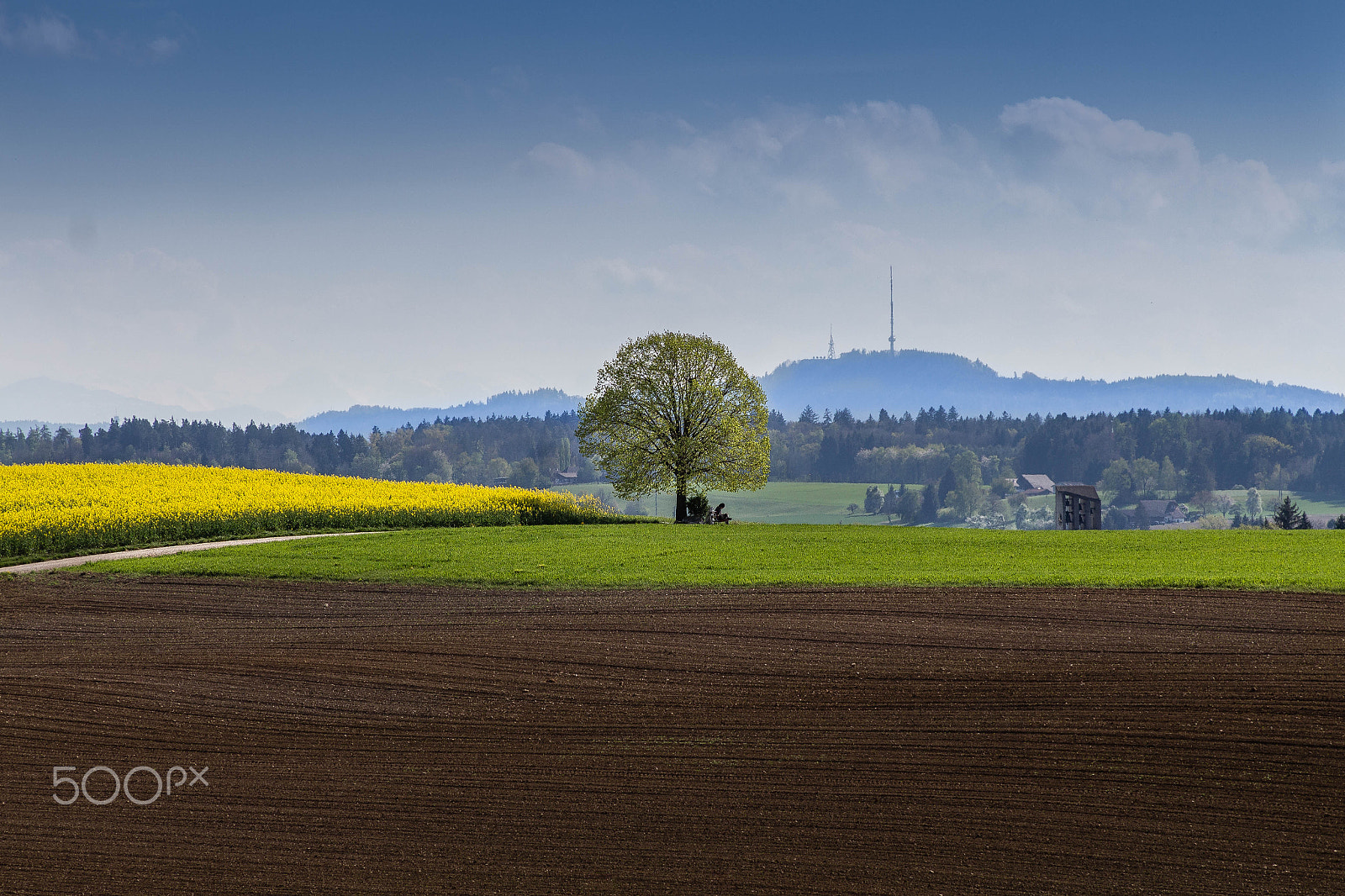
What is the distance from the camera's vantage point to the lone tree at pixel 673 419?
34812 mm

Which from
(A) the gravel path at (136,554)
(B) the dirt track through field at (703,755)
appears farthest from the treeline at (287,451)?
(B) the dirt track through field at (703,755)

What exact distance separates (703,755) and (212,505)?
21552 millimetres

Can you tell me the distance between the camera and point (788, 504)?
7101 inches

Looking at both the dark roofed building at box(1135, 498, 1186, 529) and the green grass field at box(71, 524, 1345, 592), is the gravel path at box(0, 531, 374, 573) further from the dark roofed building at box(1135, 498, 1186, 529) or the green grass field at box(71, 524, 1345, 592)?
the dark roofed building at box(1135, 498, 1186, 529)

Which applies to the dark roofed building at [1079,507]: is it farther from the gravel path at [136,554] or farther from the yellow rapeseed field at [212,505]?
the gravel path at [136,554]

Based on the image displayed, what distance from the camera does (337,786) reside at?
28.9ft

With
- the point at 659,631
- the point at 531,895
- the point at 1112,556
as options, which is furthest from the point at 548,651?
the point at 1112,556

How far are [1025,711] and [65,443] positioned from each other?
635 ft

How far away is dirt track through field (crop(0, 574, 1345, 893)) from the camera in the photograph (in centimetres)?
769

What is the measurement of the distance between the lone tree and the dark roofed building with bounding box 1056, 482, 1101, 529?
1951 cm

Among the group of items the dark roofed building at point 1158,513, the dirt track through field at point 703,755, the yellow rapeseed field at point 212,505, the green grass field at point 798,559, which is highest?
the yellow rapeseed field at point 212,505

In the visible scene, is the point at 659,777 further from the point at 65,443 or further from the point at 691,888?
the point at 65,443

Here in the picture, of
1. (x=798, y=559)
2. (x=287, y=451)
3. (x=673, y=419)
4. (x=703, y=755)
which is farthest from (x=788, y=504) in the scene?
(x=703, y=755)

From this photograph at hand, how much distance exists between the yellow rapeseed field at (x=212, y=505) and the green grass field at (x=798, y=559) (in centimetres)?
343
